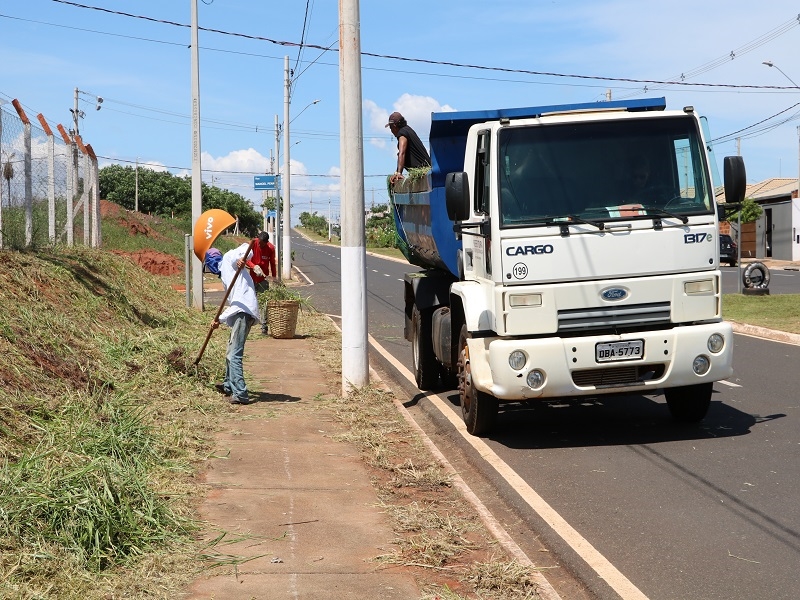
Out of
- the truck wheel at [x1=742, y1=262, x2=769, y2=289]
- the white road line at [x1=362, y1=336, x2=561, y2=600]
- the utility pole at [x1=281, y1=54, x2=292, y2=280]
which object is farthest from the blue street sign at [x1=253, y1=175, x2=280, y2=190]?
the white road line at [x1=362, y1=336, x2=561, y2=600]

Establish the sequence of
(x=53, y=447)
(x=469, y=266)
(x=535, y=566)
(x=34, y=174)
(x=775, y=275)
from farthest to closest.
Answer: (x=775, y=275) → (x=34, y=174) → (x=469, y=266) → (x=53, y=447) → (x=535, y=566)

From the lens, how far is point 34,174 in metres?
15.9

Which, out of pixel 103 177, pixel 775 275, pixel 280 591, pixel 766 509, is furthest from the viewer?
pixel 103 177

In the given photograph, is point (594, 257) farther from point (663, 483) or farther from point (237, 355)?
point (237, 355)

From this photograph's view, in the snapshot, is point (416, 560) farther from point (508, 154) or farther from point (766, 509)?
point (508, 154)

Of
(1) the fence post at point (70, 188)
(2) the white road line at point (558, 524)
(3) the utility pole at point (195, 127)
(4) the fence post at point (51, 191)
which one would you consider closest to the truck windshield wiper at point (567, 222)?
(2) the white road line at point (558, 524)

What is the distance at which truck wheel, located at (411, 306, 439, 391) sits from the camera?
1189 cm

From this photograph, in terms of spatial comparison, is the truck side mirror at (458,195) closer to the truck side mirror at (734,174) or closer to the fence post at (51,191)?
the truck side mirror at (734,174)

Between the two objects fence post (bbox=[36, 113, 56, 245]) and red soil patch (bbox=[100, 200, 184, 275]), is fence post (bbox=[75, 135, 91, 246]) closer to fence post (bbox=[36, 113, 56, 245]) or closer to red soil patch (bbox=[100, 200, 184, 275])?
red soil patch (bbox=[100, 200, 184, 275])

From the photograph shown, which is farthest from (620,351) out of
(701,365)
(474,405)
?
(474,405)

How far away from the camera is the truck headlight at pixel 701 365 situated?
8.52m

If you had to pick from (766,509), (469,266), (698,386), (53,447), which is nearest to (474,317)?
(469,266)

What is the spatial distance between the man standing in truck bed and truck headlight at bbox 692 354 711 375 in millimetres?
4553

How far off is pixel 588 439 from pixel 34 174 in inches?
418
